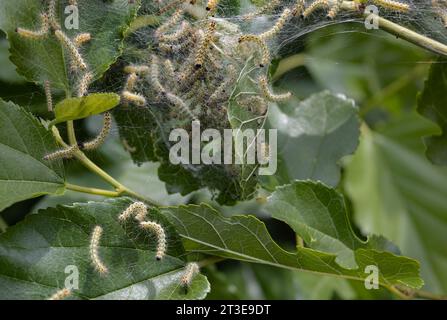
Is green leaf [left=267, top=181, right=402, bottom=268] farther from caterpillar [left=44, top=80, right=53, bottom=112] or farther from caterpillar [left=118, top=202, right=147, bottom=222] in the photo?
caterpillar [left=44, top=80, right=53, bottom=112]

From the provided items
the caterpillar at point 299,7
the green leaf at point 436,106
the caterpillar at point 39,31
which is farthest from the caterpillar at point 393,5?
the caterpillar at point 39,31

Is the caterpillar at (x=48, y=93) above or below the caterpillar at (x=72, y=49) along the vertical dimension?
below

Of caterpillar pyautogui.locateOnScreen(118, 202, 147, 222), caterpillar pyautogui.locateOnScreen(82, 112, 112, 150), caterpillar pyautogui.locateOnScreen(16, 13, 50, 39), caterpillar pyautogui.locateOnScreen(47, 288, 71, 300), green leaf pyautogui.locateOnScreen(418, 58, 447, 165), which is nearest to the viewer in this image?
caterpillar pyautogui.locateOnScreen(47, 288, 71, 300)

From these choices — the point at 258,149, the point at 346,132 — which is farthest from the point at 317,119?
the point at 258,149

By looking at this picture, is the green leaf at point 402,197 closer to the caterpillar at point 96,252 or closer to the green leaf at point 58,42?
the green leaf at point 58,42

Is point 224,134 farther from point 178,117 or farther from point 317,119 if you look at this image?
point 317,119

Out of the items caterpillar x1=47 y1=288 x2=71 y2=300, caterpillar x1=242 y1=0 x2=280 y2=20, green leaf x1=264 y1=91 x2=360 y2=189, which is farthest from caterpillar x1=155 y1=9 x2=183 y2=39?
caterpillar x1=47 y1=288 x2=71 y2=300
